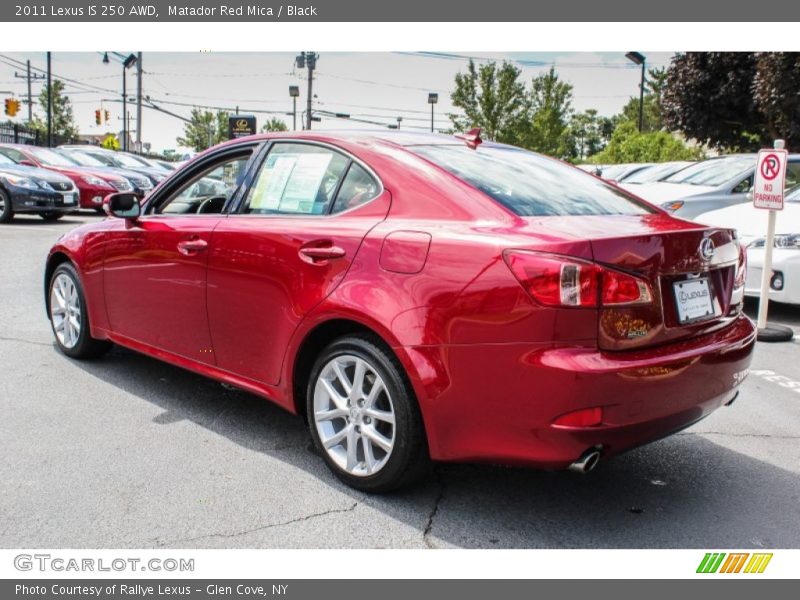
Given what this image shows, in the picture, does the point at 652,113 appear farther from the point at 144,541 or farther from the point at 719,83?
the point at 144,541

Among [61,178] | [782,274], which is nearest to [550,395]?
[782,274]

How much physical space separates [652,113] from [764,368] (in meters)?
76.9

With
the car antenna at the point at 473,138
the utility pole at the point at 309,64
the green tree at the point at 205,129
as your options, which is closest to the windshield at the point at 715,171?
the car antenna at the point at 473,138

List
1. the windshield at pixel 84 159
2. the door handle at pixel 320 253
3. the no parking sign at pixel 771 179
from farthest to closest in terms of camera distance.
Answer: the windshield at pixel 84 159, the no parking sign at pixel 771 179, the door handle at pixel 320 253

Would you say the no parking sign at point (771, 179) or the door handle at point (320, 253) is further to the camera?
the no parking sign at point (771, 179)

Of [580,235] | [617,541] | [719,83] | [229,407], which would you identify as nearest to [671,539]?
[617,541]

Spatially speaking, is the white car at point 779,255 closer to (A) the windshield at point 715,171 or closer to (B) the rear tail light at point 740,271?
(A) the windshield at point 715,171

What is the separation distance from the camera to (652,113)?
77625 millimetres

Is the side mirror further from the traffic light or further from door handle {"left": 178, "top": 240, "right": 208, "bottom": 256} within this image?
the traffic light

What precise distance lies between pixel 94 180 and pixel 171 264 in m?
13.7

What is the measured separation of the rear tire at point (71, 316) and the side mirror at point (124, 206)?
0.78m

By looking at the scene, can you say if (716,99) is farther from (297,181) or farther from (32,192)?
(297,181)

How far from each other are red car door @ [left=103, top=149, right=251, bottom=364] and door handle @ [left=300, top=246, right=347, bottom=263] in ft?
2.47

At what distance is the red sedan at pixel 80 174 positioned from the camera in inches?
657
